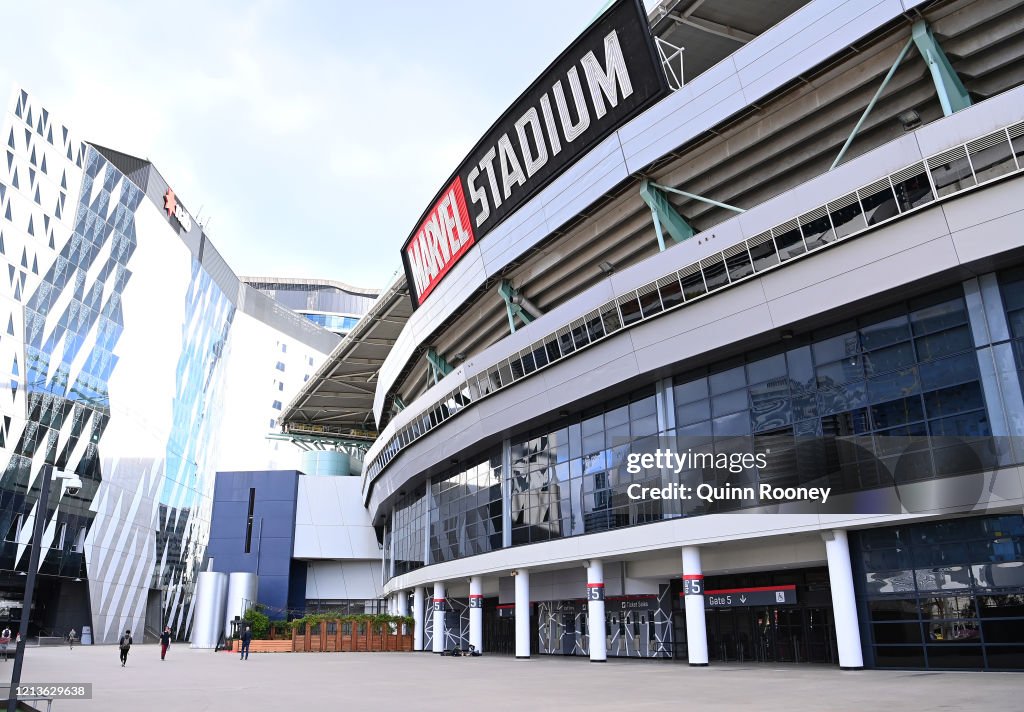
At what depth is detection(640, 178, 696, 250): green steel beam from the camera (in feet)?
89.5

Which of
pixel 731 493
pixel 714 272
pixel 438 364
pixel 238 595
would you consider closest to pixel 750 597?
pixel 731 493

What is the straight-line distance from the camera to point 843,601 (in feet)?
72.6

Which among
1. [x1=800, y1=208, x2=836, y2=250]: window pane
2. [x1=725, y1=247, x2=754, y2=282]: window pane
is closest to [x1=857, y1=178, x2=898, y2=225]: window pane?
[x1=800, y1=208, x2=836, y2=250]: window pane

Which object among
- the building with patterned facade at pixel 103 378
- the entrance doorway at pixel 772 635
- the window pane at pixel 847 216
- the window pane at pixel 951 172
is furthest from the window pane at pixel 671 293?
the building with patterned facade at pixel 103 378

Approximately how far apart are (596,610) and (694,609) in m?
5.05

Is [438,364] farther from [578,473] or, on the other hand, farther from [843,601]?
[843,601]

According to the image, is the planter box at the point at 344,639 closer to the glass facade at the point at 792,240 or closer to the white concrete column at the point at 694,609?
the glass facade at the point at 792,240

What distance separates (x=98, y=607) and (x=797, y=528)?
5762 cm

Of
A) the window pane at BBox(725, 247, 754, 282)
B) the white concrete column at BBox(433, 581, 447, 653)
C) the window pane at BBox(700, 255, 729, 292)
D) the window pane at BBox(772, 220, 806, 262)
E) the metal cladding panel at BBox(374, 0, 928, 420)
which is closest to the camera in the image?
the metal cladding panel at BBox(374, 0, 928, 420)

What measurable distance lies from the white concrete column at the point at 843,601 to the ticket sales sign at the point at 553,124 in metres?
15.0

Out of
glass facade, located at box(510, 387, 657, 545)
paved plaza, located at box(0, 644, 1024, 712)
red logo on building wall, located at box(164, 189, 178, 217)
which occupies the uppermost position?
red logo on building wall, located at box(164, 189, 178, 217)

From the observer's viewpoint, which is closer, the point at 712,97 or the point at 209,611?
the point at 712,97

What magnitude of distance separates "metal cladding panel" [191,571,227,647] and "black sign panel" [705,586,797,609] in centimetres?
3844

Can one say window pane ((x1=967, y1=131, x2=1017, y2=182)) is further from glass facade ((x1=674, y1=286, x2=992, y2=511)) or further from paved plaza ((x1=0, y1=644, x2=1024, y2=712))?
paved plaza ((x1=0, y1=644, x2=1024, y2=712))
